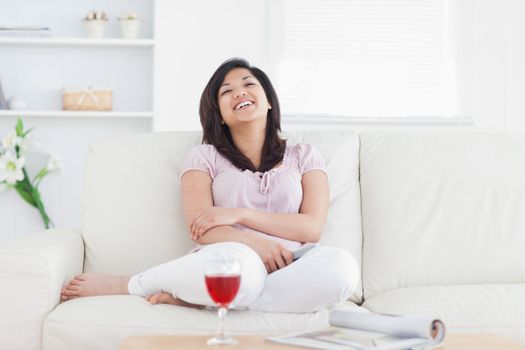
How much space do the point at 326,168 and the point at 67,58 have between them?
2.41m

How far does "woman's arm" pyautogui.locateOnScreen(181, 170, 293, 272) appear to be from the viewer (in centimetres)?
225

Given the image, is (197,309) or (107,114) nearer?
(197,309)

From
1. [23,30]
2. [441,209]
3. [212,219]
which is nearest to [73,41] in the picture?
[23,30]

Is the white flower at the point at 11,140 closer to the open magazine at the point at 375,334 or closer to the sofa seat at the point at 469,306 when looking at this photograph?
the sofa seat at the point at 469,306

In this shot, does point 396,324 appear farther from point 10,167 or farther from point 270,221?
point 10,167

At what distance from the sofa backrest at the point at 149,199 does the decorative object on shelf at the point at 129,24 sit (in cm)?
186

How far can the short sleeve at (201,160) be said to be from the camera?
2531 millimetres

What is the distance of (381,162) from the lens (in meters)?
2.68

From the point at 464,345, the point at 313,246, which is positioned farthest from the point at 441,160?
the point at 464,345

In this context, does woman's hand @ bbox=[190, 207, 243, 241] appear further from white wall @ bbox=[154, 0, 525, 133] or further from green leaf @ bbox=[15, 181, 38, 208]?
green leaf @ bbox=[15, 181, 38, 208]

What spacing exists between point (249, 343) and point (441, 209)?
1242 millimetres

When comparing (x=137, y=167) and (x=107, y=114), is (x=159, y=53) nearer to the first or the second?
(x=107, y=114)

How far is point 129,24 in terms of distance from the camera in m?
4.42

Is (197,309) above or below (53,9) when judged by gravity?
below
